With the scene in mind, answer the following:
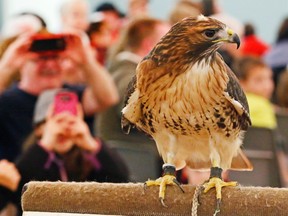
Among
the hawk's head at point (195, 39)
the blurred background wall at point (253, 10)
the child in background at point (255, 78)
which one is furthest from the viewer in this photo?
the blurred background wall at point (253, 10)

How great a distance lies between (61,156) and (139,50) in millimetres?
1907

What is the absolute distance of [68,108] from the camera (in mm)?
5336

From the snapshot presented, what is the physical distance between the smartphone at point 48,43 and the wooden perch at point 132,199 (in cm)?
280

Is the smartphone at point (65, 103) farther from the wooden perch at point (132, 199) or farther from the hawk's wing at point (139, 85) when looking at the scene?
the wooden perch at point (132, 199)

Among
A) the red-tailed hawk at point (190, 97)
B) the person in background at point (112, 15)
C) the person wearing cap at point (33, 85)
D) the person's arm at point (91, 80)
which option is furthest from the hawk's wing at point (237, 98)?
the person in background at point (112, 15)

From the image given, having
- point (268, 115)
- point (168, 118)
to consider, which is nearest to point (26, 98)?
point (268, 115)

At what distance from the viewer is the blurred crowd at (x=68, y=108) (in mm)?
5254

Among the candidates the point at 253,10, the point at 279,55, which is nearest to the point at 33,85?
the point at 279,55

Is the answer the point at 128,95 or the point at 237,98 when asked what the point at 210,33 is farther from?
the point at 128,95

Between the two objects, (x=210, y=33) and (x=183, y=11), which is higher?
(x=210, y=33)

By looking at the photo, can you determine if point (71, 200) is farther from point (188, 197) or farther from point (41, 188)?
point (188, 197)

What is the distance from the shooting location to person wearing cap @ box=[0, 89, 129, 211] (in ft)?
17.0

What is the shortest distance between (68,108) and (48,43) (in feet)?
2.38

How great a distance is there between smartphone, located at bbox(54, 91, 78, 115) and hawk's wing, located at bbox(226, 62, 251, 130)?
1.93 meters
